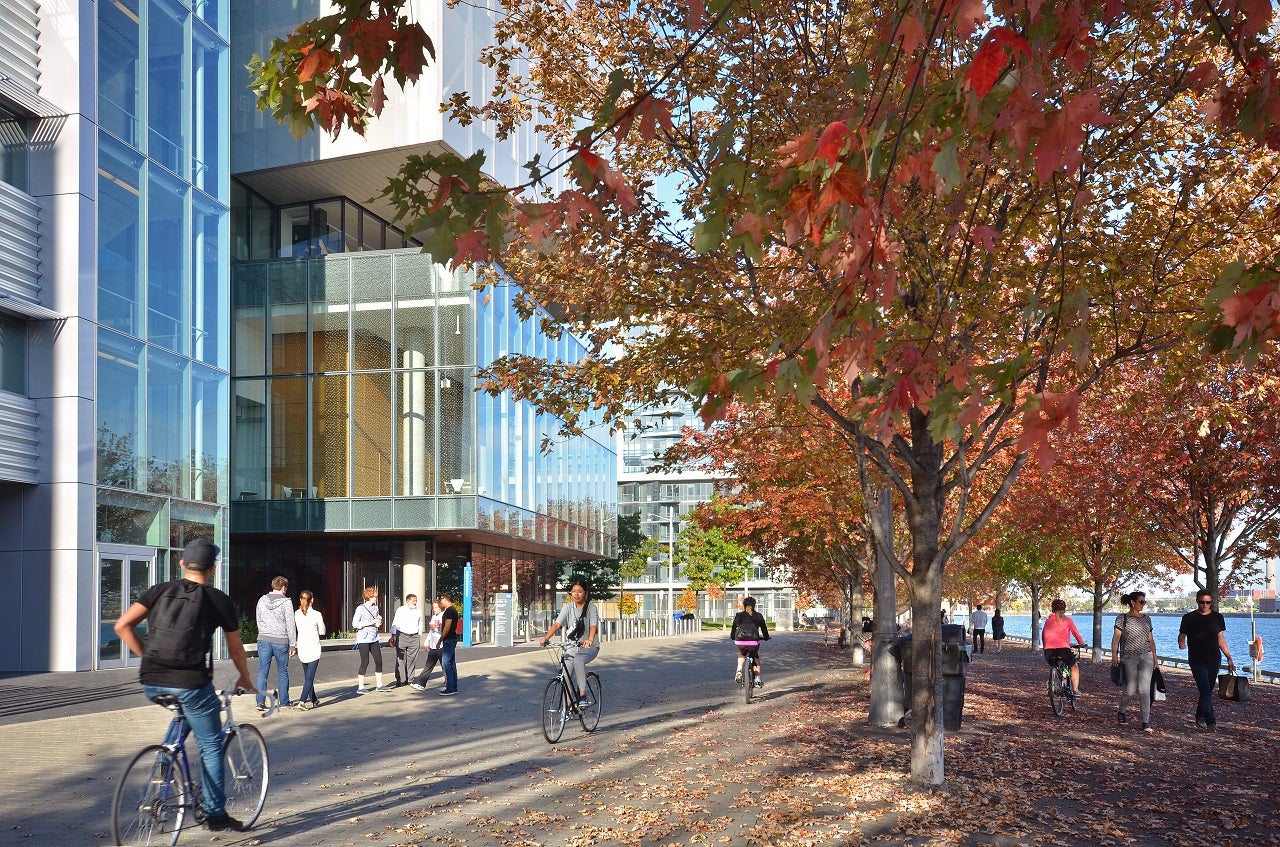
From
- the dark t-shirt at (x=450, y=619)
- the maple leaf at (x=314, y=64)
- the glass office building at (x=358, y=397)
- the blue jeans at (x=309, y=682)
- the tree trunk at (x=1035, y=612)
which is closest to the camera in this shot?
the maple leaf at (x=314, y=64)

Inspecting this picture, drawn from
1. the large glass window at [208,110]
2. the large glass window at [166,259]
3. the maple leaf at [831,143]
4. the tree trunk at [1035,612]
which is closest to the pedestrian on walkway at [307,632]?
the large glass window at [166,259]

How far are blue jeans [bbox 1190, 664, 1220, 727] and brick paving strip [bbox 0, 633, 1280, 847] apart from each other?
319 mm

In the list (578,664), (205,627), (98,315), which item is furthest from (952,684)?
(98,315)

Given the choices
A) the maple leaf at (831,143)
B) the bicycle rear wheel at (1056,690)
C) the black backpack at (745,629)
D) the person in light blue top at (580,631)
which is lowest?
the bicycle rear wheel at (1056,690)

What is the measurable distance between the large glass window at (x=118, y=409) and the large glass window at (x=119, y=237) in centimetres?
46

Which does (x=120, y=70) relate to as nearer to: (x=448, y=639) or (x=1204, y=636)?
(x=448, y=639)

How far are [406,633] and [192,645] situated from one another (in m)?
13.7

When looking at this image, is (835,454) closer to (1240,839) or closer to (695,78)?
(695,78)

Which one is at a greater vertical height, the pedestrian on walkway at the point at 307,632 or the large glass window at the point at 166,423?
the large glass window at the point at 166,423

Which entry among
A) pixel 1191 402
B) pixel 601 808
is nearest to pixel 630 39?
pixel 601 808

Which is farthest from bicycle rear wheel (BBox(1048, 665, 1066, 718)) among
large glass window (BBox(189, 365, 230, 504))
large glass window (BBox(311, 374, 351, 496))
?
large glass window (BBox(311, 374, 351, 496))

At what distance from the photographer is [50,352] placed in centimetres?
2478

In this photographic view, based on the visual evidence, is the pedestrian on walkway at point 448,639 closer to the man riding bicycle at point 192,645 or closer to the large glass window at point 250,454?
the man riding bicycle at point 192,645

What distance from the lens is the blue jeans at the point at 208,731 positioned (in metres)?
7.38
